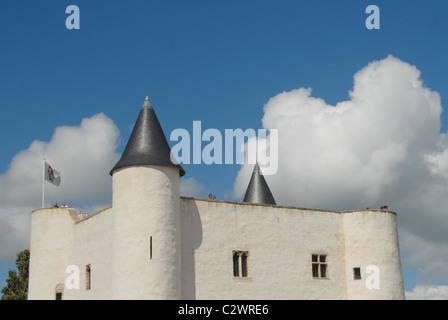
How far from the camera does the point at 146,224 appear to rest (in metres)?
28.2

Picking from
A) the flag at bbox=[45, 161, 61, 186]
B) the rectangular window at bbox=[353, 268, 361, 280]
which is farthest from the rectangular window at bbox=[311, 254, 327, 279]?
the flag at bbox=[45, 161, 61, 186]

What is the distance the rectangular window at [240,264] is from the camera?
102ft

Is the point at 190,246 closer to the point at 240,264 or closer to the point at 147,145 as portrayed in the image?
the point at 240,264

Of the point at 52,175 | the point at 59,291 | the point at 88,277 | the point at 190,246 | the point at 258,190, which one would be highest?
the point at 52,175

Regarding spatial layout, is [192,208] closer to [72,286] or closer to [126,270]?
[126,270]

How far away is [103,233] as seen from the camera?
103ft

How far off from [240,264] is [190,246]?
274cm

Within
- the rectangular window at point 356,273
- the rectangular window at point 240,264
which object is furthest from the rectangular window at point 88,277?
the rectangular window at point 356,273

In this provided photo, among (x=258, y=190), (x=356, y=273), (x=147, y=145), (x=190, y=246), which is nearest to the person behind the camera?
(x=147, y=145)

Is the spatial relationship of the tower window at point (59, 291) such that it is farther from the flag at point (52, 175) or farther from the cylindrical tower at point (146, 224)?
the cylindrical tower at point (146, 224)

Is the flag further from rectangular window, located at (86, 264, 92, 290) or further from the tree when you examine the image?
the tree

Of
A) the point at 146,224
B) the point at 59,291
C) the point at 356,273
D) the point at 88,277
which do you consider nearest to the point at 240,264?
the point at 146,224

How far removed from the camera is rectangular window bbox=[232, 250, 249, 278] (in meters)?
31.1
